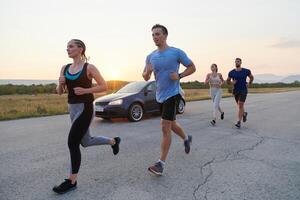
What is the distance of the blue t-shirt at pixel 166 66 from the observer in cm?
451

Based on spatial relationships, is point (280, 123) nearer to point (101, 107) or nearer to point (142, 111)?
point (142, 111)

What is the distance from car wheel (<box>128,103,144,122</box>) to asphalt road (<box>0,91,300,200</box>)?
2.29m

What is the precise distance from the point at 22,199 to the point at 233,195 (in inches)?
95.1

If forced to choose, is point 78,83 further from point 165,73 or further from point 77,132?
point 165,73

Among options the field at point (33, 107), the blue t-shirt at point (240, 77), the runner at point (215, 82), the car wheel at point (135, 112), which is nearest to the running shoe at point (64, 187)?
the blue t-shirt at point (240, 77)

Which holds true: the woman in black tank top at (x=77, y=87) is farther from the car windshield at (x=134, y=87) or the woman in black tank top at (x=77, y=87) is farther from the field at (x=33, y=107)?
the field at (x=33, y=107)

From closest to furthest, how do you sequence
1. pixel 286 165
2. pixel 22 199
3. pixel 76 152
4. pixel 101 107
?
pixel 22 199
pixel 76 152
pixel 286 165
pixel 101 107

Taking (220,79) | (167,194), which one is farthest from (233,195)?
(220,79)

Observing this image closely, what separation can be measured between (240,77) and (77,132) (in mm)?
6027

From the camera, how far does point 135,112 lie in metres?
10.9

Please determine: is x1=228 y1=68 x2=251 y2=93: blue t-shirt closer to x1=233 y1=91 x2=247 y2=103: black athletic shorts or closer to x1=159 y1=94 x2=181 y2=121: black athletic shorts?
x1=233 y1=91 x2=247 y2=103: black athletic shorts

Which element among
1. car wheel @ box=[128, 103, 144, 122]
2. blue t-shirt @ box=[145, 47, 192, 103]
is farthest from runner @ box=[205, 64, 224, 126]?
blue t-shirt @ box=[145, 47, 192, 103]

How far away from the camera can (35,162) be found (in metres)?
5.33

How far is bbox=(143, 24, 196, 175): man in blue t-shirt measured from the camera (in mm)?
4504
